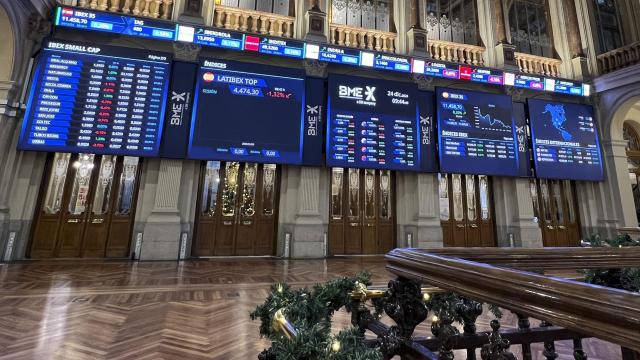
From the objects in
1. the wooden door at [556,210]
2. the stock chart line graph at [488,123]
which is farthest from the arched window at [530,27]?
the wooden door at [556,210]

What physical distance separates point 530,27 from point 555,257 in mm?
11569

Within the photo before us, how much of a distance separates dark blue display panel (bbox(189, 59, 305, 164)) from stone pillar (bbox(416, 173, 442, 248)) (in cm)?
305

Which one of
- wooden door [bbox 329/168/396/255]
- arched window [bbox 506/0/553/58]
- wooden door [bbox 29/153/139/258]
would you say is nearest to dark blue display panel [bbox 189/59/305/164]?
wooden door [bbox 329/168/396/255]

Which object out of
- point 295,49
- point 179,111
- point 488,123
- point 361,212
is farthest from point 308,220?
point 488,123

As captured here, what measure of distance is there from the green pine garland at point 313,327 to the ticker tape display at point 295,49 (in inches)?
245

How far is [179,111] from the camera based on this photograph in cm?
609

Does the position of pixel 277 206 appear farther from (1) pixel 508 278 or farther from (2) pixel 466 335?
(1) pixel 508 278

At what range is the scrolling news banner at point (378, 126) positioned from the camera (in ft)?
22.0

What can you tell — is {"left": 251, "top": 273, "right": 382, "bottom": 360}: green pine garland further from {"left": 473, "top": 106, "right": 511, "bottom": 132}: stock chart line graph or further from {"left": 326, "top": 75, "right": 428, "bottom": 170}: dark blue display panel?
{"left": 473, "top": 106, "right": 511, "bottom": 132}: stock chart line graph

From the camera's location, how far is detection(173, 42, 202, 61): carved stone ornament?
6375 mm

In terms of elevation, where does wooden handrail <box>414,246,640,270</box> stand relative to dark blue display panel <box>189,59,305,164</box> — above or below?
below

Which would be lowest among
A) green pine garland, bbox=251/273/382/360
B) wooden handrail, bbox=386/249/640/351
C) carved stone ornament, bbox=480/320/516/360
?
green pine garland, bbox=251/273/382/360

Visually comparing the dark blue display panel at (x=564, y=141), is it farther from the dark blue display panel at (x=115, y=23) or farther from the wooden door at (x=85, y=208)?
the wooden door at (x=85, y=208)

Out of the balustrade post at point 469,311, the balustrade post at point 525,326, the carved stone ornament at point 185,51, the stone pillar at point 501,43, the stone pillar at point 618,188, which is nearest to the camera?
the balustrade post at point 469,311
